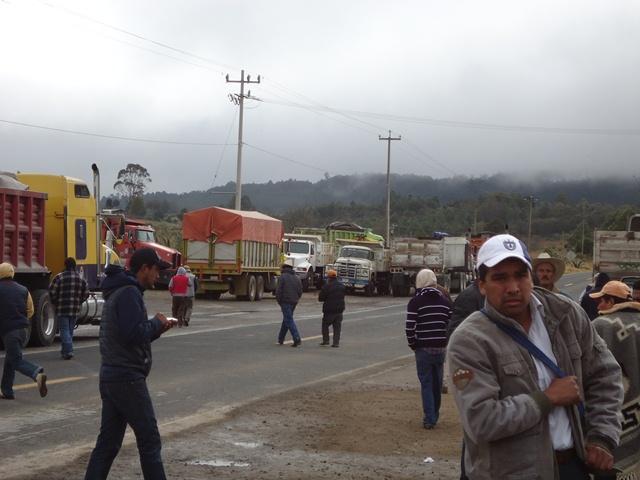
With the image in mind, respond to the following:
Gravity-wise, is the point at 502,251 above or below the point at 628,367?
above

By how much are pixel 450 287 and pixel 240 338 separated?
96.0 ft

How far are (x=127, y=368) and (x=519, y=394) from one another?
383 cm

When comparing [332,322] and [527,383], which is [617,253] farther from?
[527,383]

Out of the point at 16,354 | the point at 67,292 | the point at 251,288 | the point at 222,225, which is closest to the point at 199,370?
the point at 67,292

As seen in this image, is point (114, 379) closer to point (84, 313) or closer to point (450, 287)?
point (84, 313)

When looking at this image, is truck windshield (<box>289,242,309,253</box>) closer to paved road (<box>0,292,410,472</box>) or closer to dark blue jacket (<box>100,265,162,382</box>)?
paved road (<box>0,292,410,472</box>)

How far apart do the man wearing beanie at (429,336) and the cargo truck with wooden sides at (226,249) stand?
90.4 ft

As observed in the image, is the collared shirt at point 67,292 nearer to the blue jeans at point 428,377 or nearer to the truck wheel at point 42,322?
the truck wheel at point 42,322

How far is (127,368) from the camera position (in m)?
6.96

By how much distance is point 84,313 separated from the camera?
21.6 meters

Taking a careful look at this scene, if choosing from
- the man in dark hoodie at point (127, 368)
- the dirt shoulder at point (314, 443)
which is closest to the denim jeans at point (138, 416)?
the man in dark hoodie at point (127, 368)

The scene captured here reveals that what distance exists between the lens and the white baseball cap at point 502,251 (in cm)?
388

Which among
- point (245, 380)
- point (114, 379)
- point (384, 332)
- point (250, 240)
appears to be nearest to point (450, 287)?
point (250, 240)

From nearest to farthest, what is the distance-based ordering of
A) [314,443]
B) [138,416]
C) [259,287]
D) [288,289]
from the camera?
[138,416], [314,443], [288,289], [259,287]
